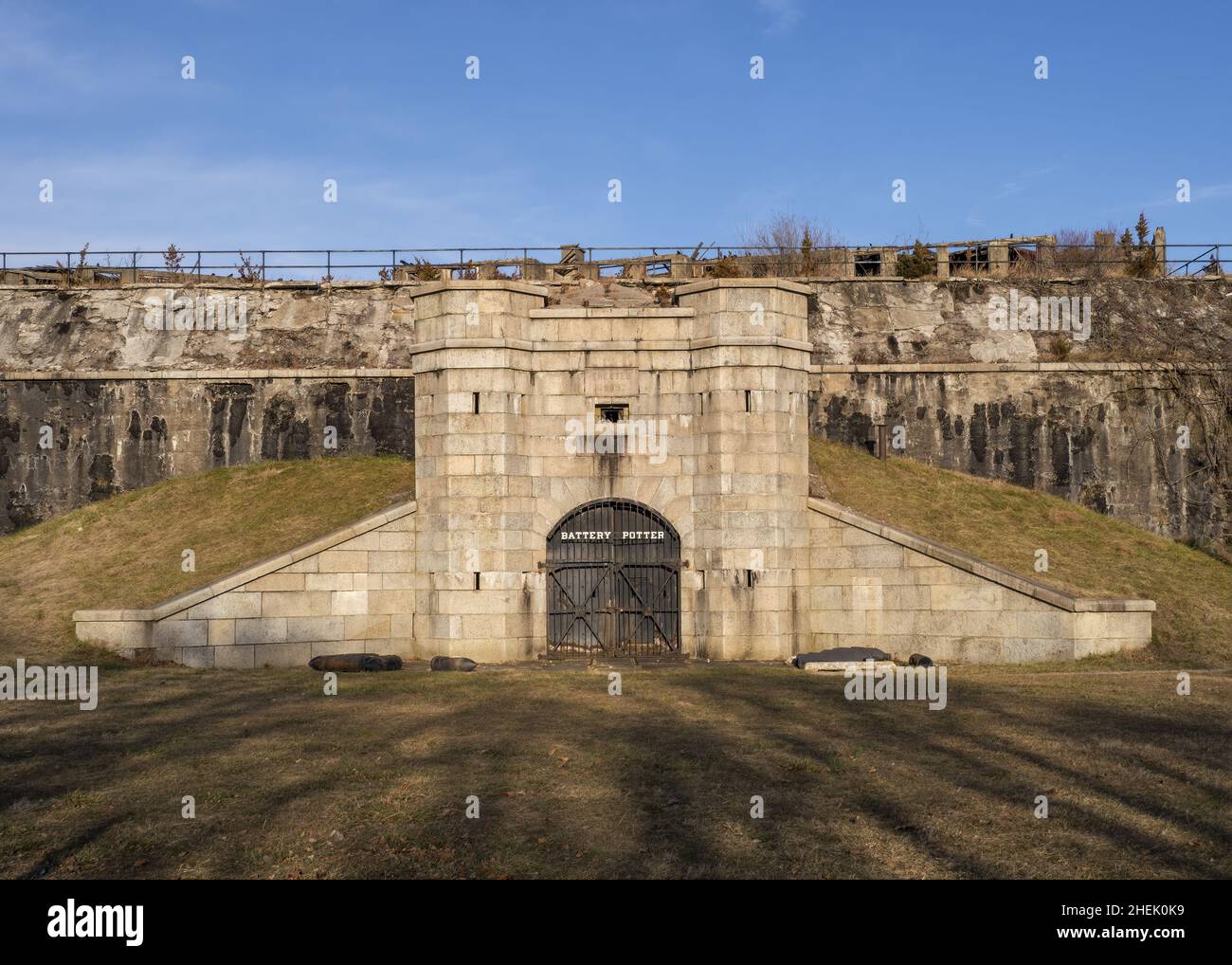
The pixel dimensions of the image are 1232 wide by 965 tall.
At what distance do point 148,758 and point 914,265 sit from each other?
110ft

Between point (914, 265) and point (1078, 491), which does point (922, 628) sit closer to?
point (1078, 491)

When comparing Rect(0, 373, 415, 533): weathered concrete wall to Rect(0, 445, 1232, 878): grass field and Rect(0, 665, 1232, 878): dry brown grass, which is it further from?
Rect(0, 665, 1232, 878): dry brown grass

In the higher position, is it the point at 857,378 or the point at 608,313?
the point at 608,313

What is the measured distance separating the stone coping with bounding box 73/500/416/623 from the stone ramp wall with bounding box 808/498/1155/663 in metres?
9.44

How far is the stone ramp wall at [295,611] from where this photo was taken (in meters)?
22.3

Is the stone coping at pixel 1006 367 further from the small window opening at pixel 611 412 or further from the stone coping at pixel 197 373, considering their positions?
the stone coping at pixel 197 373

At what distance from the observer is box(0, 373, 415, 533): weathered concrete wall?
3472 centimetres

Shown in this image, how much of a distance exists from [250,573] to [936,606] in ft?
47.3

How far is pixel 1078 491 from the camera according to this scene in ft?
110

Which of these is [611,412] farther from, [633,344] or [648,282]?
[648,282]

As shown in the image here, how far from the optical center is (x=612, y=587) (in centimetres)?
2427

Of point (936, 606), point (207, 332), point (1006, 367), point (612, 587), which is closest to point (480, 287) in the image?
point (612, 587)

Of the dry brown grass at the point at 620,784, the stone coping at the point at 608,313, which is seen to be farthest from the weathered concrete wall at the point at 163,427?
the dry brown grass at the point at 620,784

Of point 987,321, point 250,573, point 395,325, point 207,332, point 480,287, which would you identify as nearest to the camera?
point 250,573
